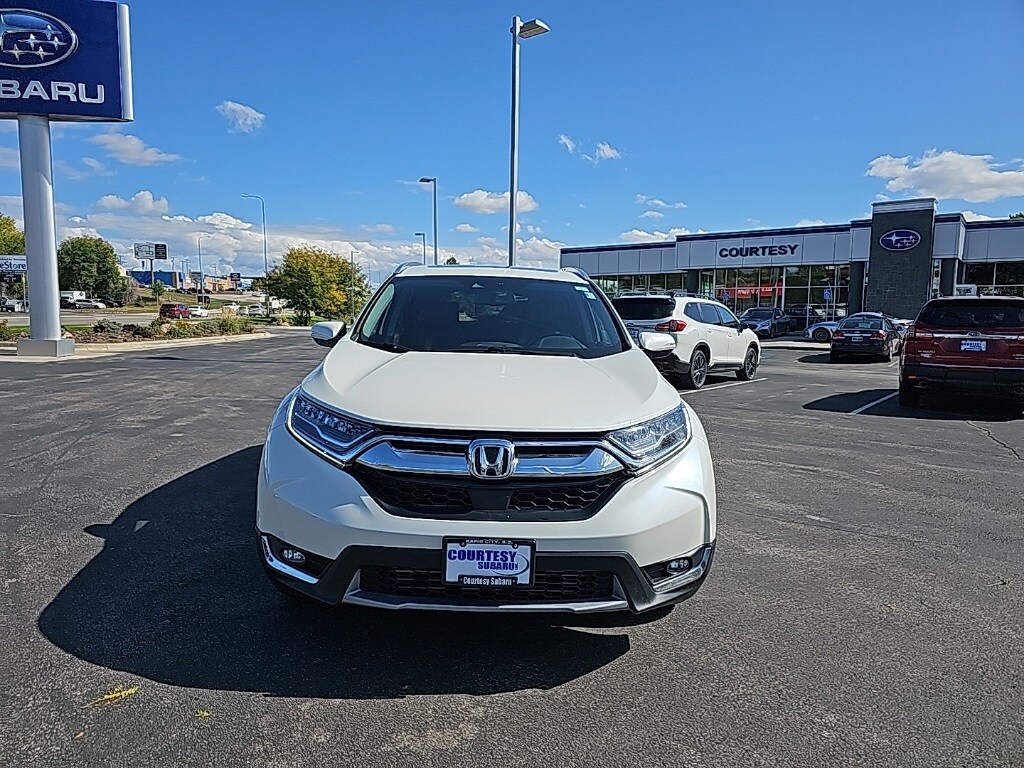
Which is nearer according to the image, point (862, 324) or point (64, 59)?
point (64, 59)

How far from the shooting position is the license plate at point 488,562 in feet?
8.72

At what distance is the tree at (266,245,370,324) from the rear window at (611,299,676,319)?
123ft

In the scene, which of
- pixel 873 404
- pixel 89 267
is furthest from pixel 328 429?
pixel 89 267

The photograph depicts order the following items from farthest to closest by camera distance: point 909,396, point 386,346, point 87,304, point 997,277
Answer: point 87,304
point 997,277
point 909,396
point 386,346

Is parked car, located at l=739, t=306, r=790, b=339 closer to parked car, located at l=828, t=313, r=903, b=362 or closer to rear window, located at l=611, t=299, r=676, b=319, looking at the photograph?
parked car, located at l=828, t=313, r=903, b=362

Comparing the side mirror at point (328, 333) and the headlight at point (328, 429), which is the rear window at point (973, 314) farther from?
the headlight at point (328, 429)

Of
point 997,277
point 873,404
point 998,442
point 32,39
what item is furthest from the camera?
point 997,277

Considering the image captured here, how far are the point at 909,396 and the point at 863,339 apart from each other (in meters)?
11.8

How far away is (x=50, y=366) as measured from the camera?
16.8 metres

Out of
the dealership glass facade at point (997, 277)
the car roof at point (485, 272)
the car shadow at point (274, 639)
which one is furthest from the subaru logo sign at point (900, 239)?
the car shadow at point (274, 639)

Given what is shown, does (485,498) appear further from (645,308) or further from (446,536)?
(645,308)

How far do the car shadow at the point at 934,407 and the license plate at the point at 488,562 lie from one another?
915 centimetres

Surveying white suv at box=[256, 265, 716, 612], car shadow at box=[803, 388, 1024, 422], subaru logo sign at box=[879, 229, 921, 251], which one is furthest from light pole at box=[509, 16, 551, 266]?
subaru logo sign at box=[879, 229, 921, 251]

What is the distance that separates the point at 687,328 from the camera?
12.8 metres
